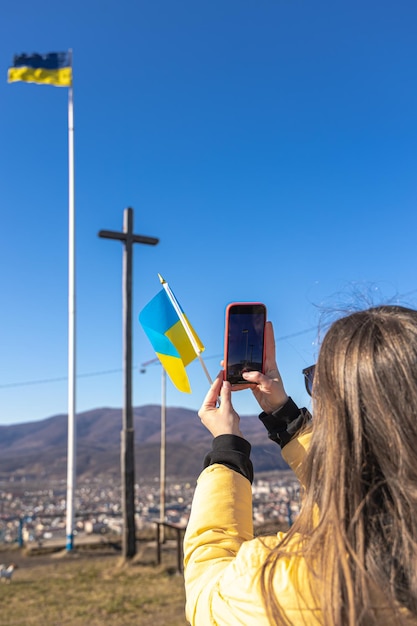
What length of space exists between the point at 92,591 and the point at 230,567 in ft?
25.6

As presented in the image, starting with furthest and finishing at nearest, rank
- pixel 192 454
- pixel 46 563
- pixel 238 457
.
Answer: pixel 192 454 < pixel 46 563 < pixel 238 457

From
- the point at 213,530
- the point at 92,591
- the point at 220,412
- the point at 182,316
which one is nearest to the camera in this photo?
the point at 213,530

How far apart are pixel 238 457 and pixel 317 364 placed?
31 cm

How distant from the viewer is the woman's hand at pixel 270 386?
176cm

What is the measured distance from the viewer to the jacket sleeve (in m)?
1.22

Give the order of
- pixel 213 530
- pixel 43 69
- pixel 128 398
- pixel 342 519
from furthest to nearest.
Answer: pixel 43 69
pixel 128 398
pixel 213 530
pixel 342 519

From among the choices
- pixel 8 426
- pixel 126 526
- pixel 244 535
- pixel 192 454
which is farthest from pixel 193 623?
pixel 8 426

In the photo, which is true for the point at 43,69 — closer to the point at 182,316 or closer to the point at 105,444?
the point at 182,316

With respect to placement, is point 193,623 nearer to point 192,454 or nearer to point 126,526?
point 126,526

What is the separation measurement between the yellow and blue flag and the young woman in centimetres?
1813

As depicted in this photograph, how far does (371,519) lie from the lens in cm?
105

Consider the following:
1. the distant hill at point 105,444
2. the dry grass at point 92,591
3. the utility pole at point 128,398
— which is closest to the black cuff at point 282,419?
the dry grass at point 92,591

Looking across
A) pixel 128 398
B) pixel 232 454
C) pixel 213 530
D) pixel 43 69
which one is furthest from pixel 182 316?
pixel 43 69

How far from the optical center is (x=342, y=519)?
104cm
